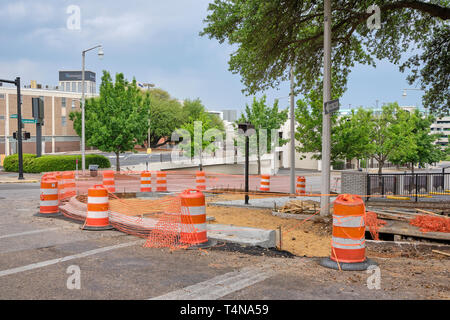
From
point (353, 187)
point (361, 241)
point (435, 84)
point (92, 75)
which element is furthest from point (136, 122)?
point (92, 75)

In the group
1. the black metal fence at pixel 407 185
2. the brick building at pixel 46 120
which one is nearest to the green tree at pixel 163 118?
the brick building at pixel 46 120

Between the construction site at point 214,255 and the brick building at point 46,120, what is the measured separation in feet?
213

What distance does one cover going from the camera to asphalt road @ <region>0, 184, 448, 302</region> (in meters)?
4.76

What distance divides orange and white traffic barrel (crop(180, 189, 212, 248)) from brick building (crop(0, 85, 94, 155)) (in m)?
67.6

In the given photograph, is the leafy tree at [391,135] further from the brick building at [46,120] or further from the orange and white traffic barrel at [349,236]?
the brick building at [46,120]

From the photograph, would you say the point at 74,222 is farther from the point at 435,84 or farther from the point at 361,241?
the point at 435,84

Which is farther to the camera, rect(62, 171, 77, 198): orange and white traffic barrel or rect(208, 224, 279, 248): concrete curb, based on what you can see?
rect(62, 171, 77, 198): orange and white traffic barrel

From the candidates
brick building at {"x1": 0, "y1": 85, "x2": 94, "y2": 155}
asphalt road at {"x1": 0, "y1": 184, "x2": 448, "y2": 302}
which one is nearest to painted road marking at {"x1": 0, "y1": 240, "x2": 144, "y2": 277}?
asphalt road at {"x1": 0, "y1": 184, "x2": 448, "y2": 302}

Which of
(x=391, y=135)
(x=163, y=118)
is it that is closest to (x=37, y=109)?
(x=391, y=135)

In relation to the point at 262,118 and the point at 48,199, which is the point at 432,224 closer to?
the point at 48,199

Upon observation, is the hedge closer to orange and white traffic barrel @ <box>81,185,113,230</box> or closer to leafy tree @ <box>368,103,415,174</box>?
orange and white traffic barrel @ <box>81,185,113,230</box>

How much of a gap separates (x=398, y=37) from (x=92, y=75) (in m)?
183

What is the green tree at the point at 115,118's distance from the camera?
114 feet
